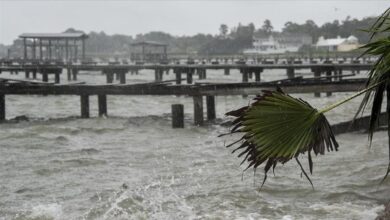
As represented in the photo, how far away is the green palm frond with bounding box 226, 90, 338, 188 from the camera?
9.56 feet

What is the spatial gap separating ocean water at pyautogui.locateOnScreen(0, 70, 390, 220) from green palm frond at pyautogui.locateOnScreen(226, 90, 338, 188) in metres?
3.03

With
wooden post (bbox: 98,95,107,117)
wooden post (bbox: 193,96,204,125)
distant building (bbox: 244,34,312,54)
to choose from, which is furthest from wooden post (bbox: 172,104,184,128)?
distant building (bbox: 244,34,312,54)

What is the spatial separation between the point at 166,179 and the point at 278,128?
589 centimetres

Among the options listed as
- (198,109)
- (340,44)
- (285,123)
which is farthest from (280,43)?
(285,123)

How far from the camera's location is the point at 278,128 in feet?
9.66

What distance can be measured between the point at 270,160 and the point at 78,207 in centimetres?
460

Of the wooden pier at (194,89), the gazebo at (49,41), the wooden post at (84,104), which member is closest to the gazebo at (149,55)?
the gazebo at (49,41)

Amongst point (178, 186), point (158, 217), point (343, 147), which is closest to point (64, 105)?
point (343, 147)

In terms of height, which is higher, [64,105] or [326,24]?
[326,24]

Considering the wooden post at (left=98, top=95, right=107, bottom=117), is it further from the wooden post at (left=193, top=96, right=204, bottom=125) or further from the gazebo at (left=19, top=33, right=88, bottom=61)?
the gazebo at (left=19, top=33, right=88, bottom=61)

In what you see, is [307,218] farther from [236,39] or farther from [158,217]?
[236,39]

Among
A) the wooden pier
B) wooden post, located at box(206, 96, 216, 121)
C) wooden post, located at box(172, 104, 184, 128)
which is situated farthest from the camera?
wooden post, located at box(206, 96, 216, 121)

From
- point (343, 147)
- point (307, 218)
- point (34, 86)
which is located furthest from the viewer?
point (34, 86)

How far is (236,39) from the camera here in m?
142
